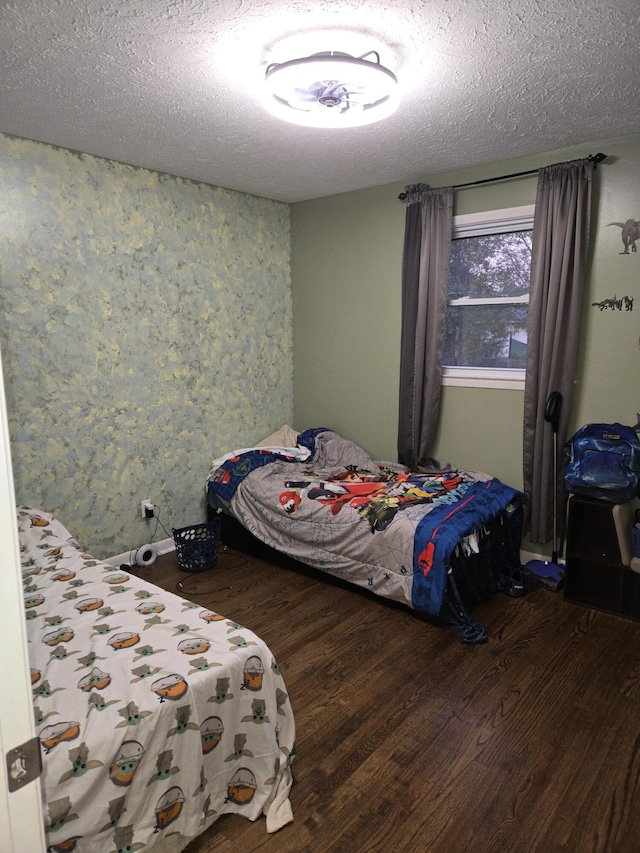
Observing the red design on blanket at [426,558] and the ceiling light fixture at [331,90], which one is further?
the red design on blanket at [426,558]

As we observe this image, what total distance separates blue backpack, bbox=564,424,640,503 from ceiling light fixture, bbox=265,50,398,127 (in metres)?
1.98

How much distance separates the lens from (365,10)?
1.79 metres

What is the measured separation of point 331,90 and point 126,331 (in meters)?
2.00

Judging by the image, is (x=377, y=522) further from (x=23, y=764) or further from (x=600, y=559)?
(x=23, y=764)

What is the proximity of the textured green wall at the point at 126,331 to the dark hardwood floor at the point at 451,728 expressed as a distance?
→ 103 centimetres

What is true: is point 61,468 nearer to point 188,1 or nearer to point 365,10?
point 188,1

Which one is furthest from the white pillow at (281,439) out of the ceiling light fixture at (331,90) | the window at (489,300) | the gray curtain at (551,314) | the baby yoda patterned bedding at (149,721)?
the ceiling light fixture at (331,90)

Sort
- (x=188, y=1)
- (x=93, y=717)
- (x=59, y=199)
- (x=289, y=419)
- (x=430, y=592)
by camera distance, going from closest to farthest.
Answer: (x=93, y=717)
(x=188, y=1)
(x=430, y=592)
(x=59, y=199)
(x=289, y=419)

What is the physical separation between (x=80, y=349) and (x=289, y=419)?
1961 mm

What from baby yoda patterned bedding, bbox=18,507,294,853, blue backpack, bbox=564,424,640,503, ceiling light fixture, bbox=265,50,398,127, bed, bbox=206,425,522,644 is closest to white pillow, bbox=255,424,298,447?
bed, bbox=206,425,522,644

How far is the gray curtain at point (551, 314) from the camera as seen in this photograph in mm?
3088

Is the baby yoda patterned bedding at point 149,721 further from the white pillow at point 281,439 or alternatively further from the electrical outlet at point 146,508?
the white pillow at point 281,439

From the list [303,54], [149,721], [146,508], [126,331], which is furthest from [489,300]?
[149,721]

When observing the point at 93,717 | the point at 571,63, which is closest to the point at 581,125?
the point at 571,63
